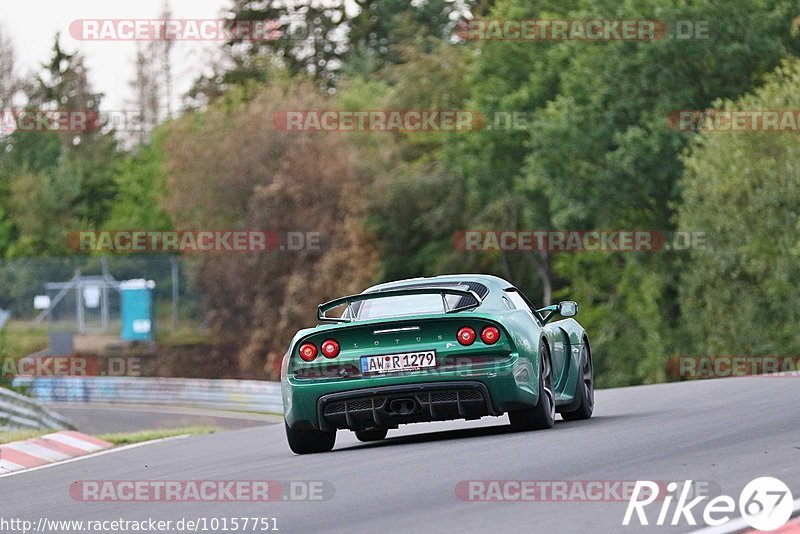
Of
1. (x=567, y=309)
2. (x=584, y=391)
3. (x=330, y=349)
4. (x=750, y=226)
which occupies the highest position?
(x=567, y=309)

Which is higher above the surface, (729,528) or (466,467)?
(729,528)

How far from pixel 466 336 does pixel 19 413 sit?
1161 centimetres

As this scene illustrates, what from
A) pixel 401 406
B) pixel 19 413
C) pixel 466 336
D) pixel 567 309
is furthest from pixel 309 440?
pixel 19 413

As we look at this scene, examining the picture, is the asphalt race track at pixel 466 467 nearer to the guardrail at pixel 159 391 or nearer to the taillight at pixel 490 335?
the taillight at pixel 490 335

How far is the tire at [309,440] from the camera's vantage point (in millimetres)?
Result: 11727

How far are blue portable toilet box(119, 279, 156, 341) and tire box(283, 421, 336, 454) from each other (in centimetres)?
4314

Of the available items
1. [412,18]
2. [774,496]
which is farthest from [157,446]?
[412,18]

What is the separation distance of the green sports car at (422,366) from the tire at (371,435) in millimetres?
1438

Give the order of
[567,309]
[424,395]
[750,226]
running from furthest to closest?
[750,226], [567,309], [424,395]

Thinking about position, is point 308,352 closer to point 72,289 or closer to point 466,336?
point 466,336

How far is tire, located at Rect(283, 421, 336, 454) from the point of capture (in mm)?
11727

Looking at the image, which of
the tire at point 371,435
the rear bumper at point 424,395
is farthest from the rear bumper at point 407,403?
the tire at point 371,435

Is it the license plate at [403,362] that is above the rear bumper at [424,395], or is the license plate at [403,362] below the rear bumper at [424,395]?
above

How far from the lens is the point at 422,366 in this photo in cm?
1097
